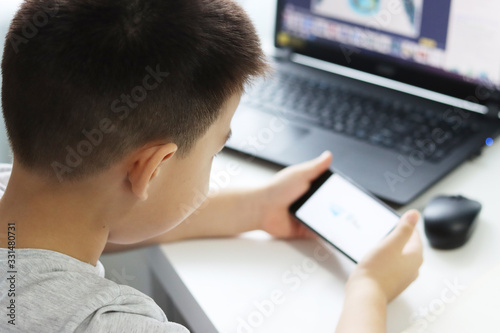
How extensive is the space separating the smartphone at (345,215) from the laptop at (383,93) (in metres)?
0.06

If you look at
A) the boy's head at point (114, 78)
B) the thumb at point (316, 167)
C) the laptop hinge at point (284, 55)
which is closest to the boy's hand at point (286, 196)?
the thumb at point (316, 167)

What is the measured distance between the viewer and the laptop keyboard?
2.87ft

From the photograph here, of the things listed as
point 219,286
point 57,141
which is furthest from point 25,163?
point 219,286

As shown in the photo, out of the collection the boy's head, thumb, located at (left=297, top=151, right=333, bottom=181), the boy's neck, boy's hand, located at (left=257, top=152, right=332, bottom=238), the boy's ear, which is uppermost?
the boy's head

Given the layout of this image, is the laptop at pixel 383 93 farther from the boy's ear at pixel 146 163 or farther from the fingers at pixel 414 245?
the boy's ear at pixel 146 163

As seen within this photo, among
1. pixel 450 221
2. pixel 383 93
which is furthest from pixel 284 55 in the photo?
pixel 450 221

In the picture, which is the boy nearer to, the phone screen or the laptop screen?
the phone screen

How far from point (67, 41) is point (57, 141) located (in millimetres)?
85

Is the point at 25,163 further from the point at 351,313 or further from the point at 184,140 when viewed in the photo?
the point at 351,313

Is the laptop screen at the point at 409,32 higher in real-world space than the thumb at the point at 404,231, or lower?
higher

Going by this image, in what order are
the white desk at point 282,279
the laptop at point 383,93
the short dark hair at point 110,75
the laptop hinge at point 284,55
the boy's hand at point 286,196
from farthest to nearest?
the laptop hinge at point 284,55 → the laptop at point 383,93 → the boy's hand at point 286,196 → the white desk at point 282,279 → the short dark hair at point 110,75

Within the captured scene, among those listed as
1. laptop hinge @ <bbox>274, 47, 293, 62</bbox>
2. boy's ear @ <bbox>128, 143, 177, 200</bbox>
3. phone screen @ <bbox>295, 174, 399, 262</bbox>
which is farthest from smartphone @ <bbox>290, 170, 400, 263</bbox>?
laptop hinge @ <bbox>274, 47, 293, 62</bbox>

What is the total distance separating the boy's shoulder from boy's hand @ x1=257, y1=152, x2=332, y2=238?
22cm

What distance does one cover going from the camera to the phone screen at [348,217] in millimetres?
702
